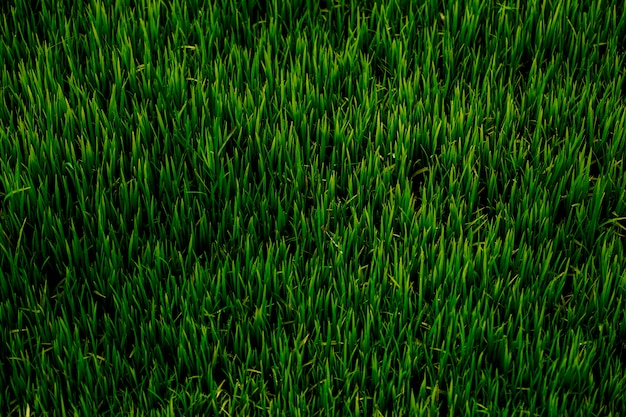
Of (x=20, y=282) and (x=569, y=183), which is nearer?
(x=20, y=282)

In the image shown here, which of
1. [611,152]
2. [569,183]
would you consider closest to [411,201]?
[569,183]

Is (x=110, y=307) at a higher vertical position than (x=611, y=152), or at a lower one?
lower

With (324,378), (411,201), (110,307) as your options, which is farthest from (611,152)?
(110,307)

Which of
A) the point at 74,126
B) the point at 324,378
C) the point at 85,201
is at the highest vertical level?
the point at 74,126

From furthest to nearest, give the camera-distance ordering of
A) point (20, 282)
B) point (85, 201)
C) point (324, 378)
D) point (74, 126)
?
point (74, 126)
point (85, 201)
point (20, 282)
point (324, 378)

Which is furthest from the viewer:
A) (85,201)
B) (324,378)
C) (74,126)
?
(74,126)

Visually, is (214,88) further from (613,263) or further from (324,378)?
(613,263)

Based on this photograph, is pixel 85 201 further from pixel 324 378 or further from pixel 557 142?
pixel 557 142
